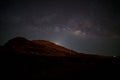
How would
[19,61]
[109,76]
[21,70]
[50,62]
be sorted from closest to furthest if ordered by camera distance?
1. [109,76]
2. [21,70]
3. [19,61]
4. [50,62]

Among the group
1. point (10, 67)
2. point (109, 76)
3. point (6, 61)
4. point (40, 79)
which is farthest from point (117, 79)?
point (6, 61)

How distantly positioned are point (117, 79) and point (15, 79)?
11359 mm

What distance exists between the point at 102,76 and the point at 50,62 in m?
8.82

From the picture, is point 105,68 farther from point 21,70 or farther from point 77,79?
point 21,70

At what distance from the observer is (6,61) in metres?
19.7

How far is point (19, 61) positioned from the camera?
2002 centimetres

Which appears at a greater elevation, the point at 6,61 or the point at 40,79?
the point at 6,61

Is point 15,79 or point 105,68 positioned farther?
point 105,68

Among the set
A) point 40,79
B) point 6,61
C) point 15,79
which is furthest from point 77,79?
point 6,61

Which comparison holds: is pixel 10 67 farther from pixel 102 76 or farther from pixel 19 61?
pixel 102 76

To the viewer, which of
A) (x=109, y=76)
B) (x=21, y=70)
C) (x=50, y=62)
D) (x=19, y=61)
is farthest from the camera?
(x=50, y=62)

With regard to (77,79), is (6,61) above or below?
above

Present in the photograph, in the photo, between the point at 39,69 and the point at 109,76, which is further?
the point at 39,69

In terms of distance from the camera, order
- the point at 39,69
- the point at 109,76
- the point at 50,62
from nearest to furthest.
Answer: the point at 109,76
the point at 39,69
the point at 50,62
